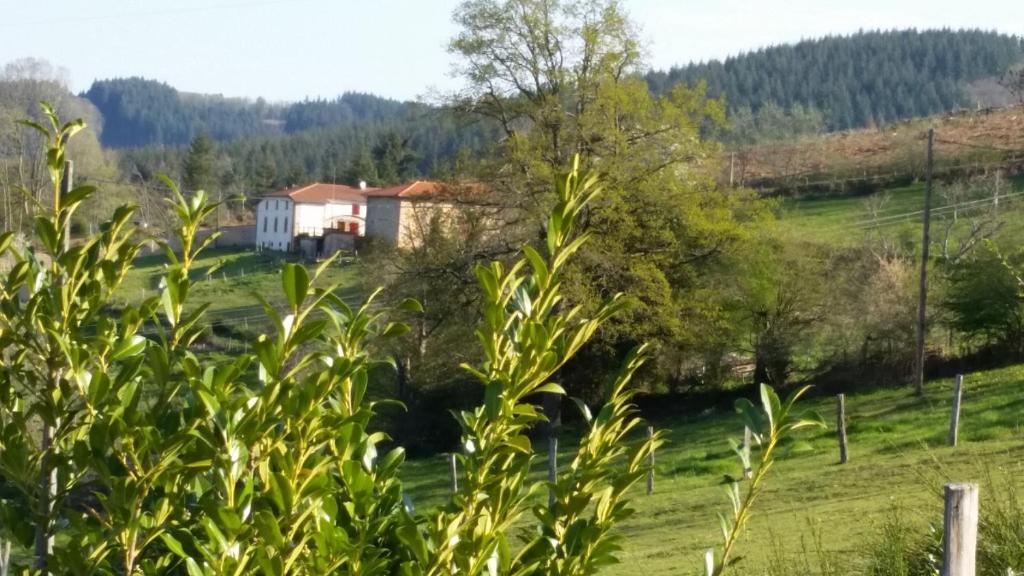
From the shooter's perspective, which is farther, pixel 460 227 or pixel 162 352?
pixel 460 227

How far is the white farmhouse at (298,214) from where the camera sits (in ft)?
237

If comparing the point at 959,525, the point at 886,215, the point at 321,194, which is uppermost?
the point at 886,215

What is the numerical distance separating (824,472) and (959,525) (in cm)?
1671

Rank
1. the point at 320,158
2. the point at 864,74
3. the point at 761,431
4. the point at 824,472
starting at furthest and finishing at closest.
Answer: the point at 864,74
the point at 320,158
the point at 824,472
the point at 761,431

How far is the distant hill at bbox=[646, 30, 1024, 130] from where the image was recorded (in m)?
121

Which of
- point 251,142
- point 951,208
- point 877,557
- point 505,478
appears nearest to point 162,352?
point 505,478

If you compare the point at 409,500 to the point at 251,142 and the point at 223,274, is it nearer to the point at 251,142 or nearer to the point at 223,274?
the point at 223,274

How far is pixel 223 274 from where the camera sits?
56406 mm

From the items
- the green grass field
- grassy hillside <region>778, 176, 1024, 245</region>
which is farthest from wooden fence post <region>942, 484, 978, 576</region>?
the green grass field

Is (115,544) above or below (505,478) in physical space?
below

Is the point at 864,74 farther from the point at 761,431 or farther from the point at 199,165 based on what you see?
the point at 761,431

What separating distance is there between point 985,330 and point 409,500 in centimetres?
2815

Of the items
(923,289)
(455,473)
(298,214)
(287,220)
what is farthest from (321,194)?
(455,473)

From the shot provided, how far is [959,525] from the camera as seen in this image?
383 centimetres
